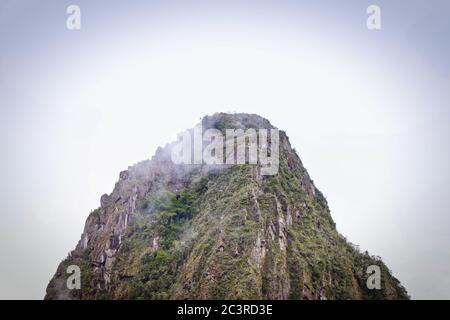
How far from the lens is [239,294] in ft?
171

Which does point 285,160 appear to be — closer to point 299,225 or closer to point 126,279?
point 299,225

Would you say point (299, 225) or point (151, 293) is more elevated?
point (299, 225)

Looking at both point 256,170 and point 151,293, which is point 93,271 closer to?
point 151,293

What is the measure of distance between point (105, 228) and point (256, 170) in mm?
24159

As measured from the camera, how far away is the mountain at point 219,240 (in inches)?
2255

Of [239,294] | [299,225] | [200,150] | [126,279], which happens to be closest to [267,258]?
[239,294]

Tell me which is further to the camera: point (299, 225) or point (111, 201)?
point (111, 201)

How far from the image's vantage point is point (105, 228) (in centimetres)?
7981

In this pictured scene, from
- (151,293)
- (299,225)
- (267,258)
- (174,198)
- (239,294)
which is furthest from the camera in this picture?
(174,198)

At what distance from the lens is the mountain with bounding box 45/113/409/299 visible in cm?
5728

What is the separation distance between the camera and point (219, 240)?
59.6 m

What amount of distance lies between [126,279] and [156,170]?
1683 centimetres
